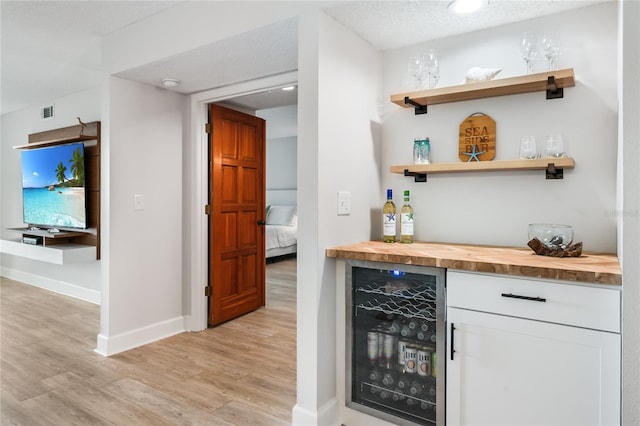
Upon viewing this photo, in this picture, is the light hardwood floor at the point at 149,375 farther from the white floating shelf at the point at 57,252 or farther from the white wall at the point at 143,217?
the white floating shelf at the point at 57,252

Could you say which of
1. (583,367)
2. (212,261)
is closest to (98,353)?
(212,261)

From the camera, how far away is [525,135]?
2.07 metres

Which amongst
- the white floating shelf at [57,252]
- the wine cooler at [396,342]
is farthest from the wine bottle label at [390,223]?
the white floating shelf at [57,252]

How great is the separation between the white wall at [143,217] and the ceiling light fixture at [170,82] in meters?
0.17

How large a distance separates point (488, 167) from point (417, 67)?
698 millimetres

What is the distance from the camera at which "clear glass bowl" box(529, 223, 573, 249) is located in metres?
1.76

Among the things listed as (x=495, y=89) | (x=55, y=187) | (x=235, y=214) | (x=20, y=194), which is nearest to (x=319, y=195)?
(x=495, y=89)

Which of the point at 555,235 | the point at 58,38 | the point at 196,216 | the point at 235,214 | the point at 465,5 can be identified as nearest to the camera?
the point at 555,235

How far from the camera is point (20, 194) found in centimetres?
527

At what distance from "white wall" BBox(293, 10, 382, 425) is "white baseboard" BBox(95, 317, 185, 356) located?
169 cm

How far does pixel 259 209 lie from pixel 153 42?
6.31 feet

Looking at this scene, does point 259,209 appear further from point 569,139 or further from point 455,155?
point 569,139

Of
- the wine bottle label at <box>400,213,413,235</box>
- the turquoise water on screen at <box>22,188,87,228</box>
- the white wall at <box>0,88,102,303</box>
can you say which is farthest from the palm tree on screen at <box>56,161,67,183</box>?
the wine bottle label at <box>400,213,413,235</box>

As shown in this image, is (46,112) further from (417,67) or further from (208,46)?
(417,67)
